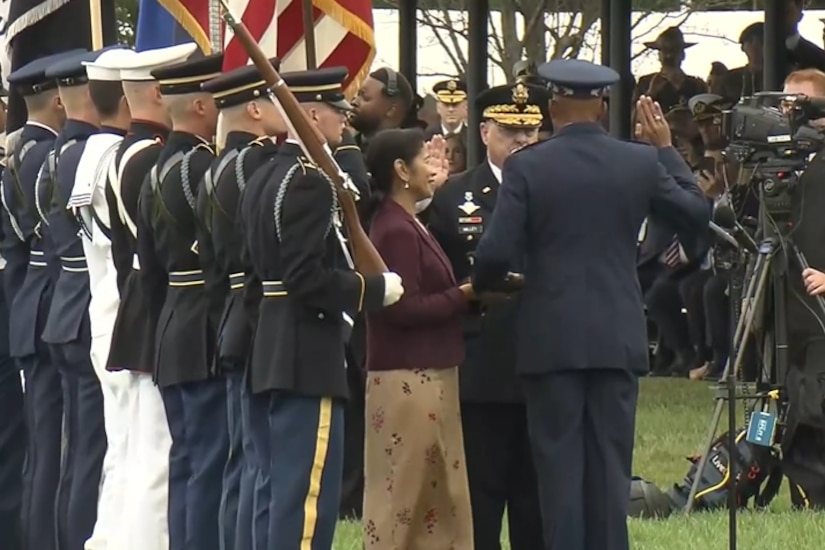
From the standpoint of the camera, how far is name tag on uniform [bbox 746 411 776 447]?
8.97m

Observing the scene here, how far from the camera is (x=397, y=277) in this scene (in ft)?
22.5

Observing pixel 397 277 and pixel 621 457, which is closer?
pixel 397 277

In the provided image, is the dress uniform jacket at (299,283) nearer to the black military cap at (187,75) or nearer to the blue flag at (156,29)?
the black military cap at (187,75)

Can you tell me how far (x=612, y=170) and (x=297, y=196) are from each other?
1290 mm

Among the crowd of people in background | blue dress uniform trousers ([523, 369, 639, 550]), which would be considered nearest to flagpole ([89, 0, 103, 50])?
the crowd of people in background

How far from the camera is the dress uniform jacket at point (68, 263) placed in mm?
8094

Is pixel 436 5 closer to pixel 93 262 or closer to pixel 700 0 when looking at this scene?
pixel 700 0

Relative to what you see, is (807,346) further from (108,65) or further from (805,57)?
(805,57)

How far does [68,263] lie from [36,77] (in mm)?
916

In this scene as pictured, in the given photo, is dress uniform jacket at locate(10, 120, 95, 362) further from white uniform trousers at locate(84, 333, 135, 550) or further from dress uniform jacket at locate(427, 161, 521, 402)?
dress uniform jacket at locate(427, 161, 521, 402)

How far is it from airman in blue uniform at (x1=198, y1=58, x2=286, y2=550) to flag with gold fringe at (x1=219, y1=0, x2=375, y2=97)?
3.81 feet

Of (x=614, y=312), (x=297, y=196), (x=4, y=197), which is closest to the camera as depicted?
(x=297, y=196)

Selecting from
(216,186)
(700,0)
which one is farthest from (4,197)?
(700,0)

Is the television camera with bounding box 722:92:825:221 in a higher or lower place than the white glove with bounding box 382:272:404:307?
higher
